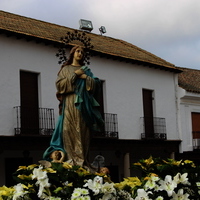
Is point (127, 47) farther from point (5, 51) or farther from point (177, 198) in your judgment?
point (177, 198)

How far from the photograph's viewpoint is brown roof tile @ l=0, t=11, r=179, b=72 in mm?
16531

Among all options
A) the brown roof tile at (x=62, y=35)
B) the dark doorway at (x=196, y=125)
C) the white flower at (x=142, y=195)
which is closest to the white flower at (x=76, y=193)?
the white flower at (x=142, y=195)

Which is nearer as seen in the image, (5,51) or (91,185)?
(91,185)

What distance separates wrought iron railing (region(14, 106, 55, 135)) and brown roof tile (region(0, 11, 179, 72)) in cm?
234

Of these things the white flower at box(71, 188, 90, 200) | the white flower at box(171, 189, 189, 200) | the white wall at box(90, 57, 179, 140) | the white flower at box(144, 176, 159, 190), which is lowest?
the white flower at box(171, 189, 189, 200)

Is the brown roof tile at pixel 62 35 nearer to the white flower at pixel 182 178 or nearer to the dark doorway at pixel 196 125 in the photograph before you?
the dark doorway at pixel 196 125

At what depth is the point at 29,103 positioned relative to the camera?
16.4 metres

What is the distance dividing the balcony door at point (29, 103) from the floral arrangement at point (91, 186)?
10893 mm

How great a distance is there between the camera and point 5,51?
15.9m

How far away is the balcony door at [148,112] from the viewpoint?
20355mm

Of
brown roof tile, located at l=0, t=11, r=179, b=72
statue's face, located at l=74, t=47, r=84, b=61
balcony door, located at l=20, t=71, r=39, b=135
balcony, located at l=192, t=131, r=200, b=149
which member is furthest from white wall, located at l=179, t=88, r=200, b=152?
statue's face, located at l=74, t=47, r=84, b=61

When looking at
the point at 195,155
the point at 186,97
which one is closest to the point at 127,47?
the point at 186,97

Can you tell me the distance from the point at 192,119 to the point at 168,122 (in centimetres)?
164

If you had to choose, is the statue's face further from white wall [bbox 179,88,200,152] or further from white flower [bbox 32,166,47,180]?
white wall [bbox 179,88,200,152]
